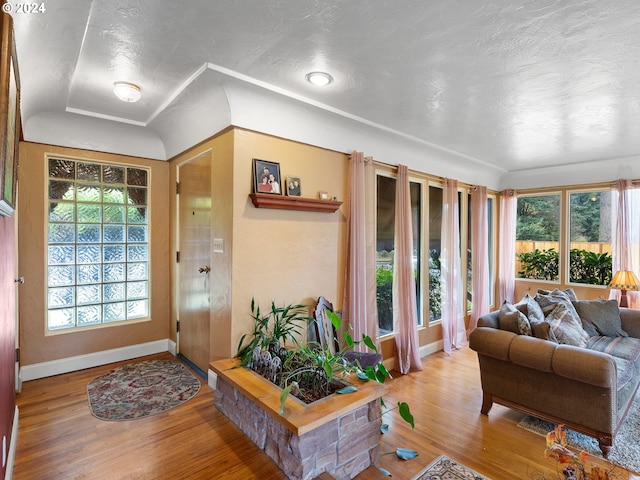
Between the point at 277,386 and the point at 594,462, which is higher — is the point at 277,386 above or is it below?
above

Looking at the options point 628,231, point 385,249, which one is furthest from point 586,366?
point 628,231

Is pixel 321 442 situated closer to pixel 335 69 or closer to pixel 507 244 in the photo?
pixel 335 69

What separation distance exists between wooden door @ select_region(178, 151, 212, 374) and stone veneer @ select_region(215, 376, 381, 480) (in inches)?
42.4

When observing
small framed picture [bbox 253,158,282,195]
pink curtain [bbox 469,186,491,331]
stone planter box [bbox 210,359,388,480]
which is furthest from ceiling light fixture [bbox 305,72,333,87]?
pink curtain [bbox 469,186,491,331]

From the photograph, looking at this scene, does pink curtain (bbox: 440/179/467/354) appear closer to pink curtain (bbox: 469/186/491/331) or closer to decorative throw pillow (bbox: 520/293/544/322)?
pink curtain (bbox: 469/186/491/331)

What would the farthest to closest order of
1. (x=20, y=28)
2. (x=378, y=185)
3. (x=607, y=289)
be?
(x=607, y=289) < (x=378, y=185) < (x=20, y=28)

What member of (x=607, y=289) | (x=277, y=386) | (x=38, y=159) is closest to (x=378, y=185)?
(x=277, y=386)

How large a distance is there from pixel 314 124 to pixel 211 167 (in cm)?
102

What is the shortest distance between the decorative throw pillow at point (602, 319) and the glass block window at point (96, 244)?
4745 mm

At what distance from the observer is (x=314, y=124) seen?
10.1 ft

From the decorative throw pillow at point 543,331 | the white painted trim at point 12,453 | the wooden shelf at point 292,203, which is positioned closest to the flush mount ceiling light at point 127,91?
the wooden shelf at point 292,203

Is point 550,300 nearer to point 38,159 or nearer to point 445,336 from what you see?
point 445,336

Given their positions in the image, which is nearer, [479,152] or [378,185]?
[378,185]

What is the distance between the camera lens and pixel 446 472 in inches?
79.3
